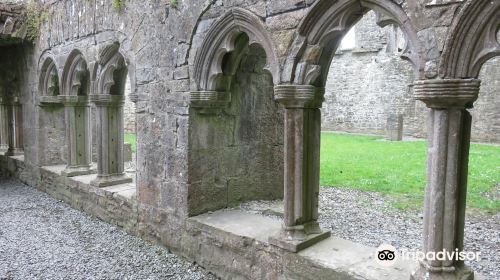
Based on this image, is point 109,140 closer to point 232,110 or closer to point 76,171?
point 76,171

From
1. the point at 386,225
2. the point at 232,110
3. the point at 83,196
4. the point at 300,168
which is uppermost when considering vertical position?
the point at 232,110

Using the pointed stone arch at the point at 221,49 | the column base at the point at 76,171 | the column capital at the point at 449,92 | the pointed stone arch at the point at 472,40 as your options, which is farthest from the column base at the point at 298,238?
the column base at the point at 76,171

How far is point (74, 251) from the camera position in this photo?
4.48 m

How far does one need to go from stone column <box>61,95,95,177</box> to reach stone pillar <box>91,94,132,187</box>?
980 millimetres

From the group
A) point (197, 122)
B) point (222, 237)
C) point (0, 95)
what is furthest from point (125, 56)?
point (0, 95)

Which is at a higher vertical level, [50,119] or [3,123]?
[50,119]

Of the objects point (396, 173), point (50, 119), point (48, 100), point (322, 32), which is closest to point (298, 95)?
point (322, 32)

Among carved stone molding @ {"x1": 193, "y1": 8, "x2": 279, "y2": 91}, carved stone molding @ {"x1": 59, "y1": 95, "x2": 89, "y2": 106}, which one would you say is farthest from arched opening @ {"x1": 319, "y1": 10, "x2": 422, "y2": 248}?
Result: carved stone molding @ {"x1": 59, "y1": 95, "x2": 89, "y2": 106}

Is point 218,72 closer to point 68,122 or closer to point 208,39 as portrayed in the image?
point 208,39

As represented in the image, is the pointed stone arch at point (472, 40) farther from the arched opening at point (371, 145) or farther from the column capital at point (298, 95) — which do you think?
the column capital at point (298, 95)

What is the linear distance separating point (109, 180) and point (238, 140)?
2185mm

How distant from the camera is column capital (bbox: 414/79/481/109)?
2.22 metres

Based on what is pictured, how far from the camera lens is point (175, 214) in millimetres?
4250

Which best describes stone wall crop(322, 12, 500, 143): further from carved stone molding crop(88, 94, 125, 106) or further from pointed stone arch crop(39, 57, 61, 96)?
carved stone molding crop(88, 94, 125, 106)
